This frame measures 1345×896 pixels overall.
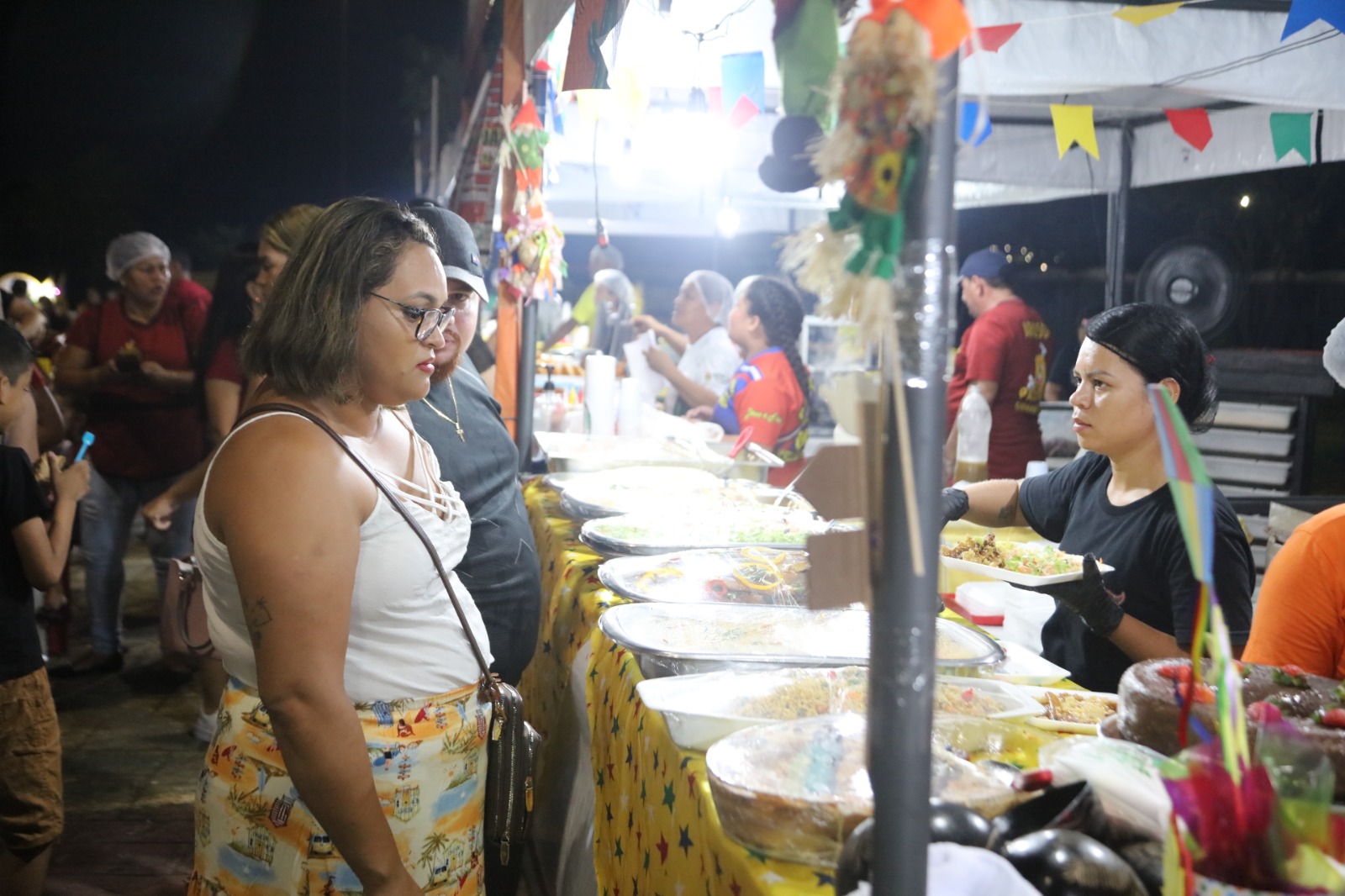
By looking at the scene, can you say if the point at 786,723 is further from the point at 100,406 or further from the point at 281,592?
the point at 100,406

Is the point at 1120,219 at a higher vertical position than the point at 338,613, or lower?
higher

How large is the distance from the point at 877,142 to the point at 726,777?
77 cm

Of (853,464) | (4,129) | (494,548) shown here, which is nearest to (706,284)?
(494,548)

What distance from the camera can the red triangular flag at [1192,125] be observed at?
18.0 feet

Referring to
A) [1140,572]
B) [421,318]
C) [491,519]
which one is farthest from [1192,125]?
[421,318]

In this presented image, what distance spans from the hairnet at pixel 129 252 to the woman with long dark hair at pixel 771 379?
293cm

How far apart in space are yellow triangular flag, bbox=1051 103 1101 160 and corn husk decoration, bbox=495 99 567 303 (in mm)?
2928

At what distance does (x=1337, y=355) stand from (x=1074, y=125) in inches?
131

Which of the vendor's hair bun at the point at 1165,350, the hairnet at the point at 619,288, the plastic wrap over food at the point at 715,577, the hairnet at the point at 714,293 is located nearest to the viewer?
the plastic wrap over food at the point at 715,577

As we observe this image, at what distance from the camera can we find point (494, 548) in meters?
2.30

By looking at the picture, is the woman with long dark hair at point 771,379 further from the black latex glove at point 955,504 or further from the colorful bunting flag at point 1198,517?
the colorful bunting flag at point 1198,517

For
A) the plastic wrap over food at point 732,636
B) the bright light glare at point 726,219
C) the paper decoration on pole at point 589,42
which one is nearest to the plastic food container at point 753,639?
the plastic wrap over food at point 732,636

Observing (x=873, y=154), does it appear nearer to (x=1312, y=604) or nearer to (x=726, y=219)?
(x=1312, y=604)

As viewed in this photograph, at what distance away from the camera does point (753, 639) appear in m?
1.83
